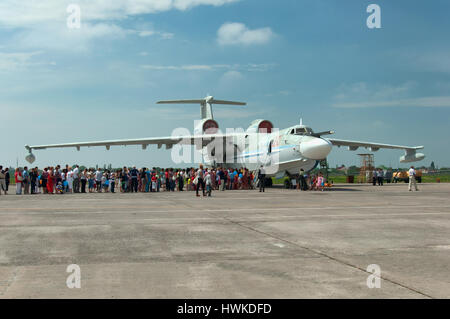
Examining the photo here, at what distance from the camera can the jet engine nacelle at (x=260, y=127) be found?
32.6 meters

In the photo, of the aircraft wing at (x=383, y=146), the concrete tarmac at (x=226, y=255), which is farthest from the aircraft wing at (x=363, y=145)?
the concrete tarmac at (x=226, y=255)

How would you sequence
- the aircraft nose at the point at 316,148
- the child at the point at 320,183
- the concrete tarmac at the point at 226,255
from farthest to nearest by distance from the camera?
the child at the point at 320,183 → the aircraft nose at the point at 316,148 → the concrete tarmac at the point at 226,255

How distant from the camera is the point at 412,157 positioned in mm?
36625

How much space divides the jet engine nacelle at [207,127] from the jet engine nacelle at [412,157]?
612 inches

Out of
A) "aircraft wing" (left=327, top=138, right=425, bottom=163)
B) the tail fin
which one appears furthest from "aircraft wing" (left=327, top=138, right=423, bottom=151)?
the tail fin

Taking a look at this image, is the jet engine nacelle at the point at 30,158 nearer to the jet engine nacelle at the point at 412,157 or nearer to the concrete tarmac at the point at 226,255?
the concrete tarmac at the point at 226,255

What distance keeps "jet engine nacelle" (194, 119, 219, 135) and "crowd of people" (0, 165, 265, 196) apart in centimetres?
586

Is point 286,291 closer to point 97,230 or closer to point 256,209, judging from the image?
point 97,230

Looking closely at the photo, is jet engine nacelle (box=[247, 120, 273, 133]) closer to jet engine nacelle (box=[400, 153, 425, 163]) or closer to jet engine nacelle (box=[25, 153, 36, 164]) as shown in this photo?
jet engine nacelle (box=[400, 153, 425, 163])

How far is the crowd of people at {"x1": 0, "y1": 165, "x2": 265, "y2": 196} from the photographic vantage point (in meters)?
24.5

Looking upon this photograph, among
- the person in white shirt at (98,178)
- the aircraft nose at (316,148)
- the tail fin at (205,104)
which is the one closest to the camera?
the aircraft nose at (316,148)

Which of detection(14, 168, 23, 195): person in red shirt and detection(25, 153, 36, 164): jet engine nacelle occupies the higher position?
detection(25, 153, 36, 164): jet engine nacelle
